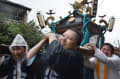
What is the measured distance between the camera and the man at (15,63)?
1.62 meters

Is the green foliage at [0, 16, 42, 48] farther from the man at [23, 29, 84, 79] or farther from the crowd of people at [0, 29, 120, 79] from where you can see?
the man at [23, 29, 84, 79]

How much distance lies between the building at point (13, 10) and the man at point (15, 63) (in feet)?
59.4

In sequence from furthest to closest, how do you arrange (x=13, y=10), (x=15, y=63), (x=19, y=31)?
(x=13, y=10), (x=19, y=31), (x=15, y=63)

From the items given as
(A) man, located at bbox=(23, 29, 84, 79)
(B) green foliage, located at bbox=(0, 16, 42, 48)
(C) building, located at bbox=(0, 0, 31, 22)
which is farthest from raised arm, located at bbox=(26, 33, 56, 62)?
(C) building, located at bbox=(0, 0, 31, 22)

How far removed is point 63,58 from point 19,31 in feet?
42.8

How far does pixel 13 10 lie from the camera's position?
20.0 meters

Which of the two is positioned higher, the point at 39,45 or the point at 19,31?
the point at 39,45

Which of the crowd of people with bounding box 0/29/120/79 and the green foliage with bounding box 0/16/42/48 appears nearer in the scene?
the crowd of people with bounding box 0/29/120/79

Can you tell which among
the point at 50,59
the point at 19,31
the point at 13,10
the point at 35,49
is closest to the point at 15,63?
the point at 35,49

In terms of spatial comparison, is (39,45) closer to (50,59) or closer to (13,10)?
(50,59)

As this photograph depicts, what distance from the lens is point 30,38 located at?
1483cm

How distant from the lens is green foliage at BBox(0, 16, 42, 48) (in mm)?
12618

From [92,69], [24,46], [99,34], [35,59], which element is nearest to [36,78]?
[35,59]

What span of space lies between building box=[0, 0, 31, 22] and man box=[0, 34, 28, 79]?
59.4ft
